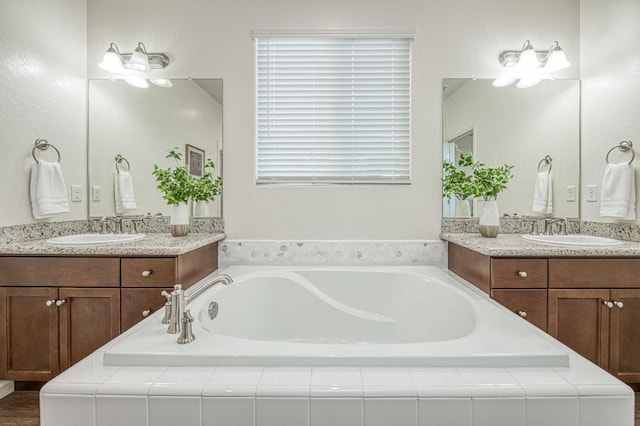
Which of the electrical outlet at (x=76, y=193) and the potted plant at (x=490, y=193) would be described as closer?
the potted plant at (x=490, y=193)

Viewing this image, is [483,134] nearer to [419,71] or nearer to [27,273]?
[419,71]

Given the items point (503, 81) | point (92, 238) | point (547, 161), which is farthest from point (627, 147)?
point (92, 238)

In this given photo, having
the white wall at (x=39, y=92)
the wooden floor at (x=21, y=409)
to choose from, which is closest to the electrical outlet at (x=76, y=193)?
the white wall at (x=39, y=92)

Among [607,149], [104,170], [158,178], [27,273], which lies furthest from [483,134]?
[27,273]

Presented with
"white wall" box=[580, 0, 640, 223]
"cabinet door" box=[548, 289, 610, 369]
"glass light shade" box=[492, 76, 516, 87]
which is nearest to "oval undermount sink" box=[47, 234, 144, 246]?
"cabinet door" box=[548, 289, 610, 369]

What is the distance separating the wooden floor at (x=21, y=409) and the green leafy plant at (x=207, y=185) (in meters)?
1.33

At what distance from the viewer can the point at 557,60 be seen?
2.09 m

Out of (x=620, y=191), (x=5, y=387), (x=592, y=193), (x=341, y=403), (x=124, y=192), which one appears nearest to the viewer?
(x=341, y=403)

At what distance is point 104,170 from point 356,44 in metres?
1.91

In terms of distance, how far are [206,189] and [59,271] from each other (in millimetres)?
→ 878

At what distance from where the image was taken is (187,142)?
2.23 metres

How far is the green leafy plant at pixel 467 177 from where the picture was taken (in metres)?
2.00

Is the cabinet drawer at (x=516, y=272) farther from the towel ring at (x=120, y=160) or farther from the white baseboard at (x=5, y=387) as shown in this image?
the white baseboard at (x=5, y=387)

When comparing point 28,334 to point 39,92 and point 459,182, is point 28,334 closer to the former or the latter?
point 39,92
